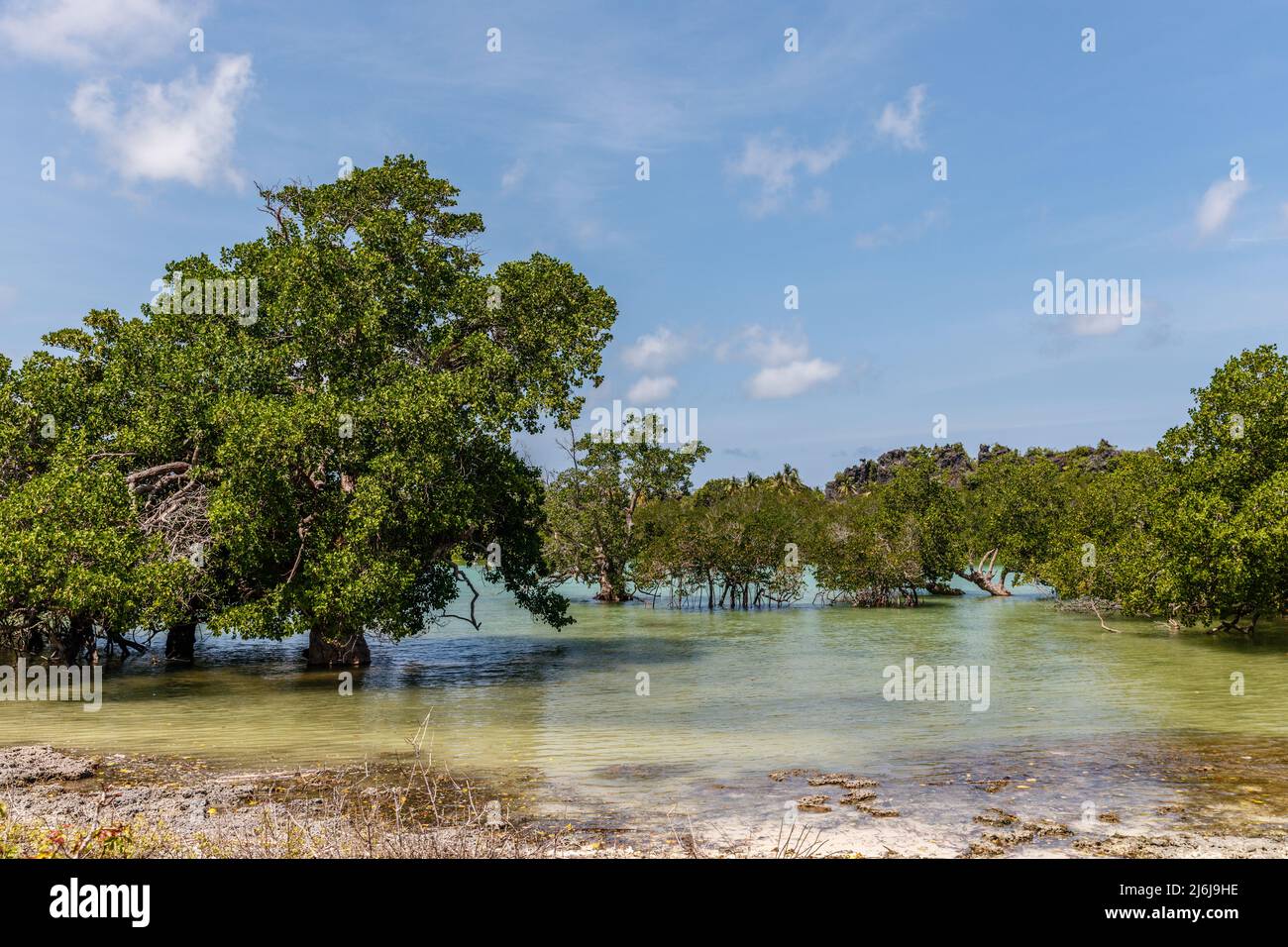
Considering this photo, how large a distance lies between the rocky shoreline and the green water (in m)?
0.93

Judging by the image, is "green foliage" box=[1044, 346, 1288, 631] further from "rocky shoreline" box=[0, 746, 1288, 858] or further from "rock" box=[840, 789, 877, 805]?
"rock" box=[840, 789, 877, 805]

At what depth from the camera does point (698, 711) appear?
21.1 meters

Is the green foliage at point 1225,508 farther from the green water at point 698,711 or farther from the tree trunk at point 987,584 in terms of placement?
the tree trunk at point 987,584

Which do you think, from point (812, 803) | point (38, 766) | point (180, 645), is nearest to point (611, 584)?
point (180, 645)

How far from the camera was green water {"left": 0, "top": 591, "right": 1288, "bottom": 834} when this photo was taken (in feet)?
50.2

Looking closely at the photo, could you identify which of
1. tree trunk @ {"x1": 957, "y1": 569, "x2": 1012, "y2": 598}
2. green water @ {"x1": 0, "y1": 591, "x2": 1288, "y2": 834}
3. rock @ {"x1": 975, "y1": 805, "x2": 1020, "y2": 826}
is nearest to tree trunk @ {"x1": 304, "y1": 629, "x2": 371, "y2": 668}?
green water @ {"x1": 0, "y1": 591, "x2": 1288, "y2": 834}

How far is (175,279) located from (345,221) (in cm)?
503

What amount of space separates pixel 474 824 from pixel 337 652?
1873 cm

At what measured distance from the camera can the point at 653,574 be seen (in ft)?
172

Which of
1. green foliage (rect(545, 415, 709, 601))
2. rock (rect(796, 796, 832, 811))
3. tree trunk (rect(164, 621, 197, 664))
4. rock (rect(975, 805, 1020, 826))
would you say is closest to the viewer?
rock (rect(975, 805, 1020, 826))

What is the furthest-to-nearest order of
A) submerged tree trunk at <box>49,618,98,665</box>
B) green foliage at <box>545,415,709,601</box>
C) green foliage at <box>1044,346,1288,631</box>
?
green foliage at <box>545,415,709,601</box> < green foliage at <box>1044,346,1288,631</box> < submerged tree trunk at <box>49,618,98,665</box>

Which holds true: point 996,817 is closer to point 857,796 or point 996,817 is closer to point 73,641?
point 857,796

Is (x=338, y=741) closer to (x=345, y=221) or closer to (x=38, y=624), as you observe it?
(x=38, y=624)
